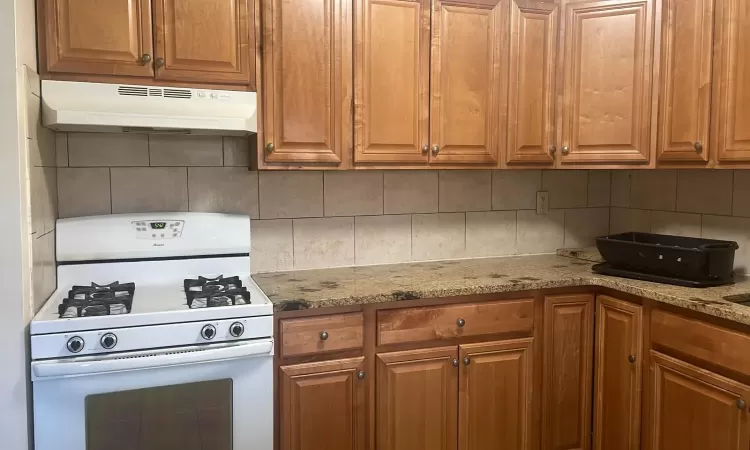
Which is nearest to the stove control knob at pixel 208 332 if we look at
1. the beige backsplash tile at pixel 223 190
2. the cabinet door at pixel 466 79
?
the beige backsplash tile at pixel 223 190

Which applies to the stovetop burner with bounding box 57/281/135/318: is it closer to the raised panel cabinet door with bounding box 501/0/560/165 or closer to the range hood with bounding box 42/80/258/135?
the range hood with bounding box 42/80/258/135

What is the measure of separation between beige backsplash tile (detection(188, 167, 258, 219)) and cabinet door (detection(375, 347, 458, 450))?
0.82 meters

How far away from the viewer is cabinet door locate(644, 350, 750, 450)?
1.90 metres

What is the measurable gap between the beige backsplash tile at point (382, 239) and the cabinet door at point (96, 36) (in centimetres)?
106

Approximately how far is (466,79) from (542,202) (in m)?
0.82

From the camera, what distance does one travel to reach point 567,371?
238cm

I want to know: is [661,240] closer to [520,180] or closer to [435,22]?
[520,180]

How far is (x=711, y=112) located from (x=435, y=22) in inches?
41.6

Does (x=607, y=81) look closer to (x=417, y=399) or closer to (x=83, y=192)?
(x=417, y=399)

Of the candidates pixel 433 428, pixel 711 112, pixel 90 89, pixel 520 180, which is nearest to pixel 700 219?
pixel 711 112

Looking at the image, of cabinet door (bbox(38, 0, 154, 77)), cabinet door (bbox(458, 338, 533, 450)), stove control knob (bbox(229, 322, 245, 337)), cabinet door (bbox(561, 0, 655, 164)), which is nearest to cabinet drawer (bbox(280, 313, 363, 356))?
stove control knob (bbox(229, 322, 245, 337))

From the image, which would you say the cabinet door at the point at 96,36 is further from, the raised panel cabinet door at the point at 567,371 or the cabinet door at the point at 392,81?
the raised panel cabinet door at the point at 567,371

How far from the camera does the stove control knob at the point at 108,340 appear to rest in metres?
1.69

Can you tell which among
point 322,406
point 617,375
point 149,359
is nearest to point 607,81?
point 617,375
